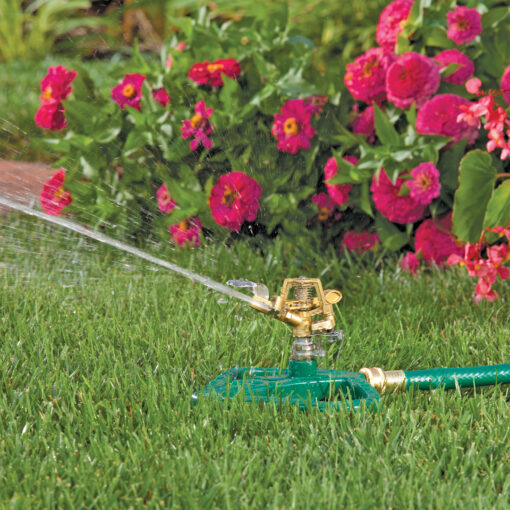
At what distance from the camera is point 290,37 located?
2.97 m

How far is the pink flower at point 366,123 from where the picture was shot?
8.66 feet

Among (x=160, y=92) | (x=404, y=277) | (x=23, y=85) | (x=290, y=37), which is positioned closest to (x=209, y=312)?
(x=404, y=277)

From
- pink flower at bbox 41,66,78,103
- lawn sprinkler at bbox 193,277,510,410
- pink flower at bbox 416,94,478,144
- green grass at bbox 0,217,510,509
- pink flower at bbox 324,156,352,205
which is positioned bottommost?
green grass at bbox 0,217,510,509

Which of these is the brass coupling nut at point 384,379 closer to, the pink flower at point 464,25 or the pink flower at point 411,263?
the pink flower at point 411,263

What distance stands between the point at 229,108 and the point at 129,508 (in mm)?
1790

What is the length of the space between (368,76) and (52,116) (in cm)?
127

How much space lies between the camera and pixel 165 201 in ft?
9.36

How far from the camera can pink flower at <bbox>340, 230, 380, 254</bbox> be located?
274 centimetres

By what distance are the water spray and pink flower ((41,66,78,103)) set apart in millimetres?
1642

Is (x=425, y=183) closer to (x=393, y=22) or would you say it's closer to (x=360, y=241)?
(x=360, y=241)

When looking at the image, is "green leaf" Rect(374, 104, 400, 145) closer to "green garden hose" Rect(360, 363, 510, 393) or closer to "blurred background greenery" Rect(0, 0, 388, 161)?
"green garden hose" Rect(360, 363, 510, 393)

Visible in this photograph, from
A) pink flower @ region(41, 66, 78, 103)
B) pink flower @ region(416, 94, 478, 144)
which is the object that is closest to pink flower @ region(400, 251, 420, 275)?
pink flower @ region(416, 94, 478, 144)

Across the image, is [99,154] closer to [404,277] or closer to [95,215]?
[95,215]

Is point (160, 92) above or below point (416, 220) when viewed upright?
above
